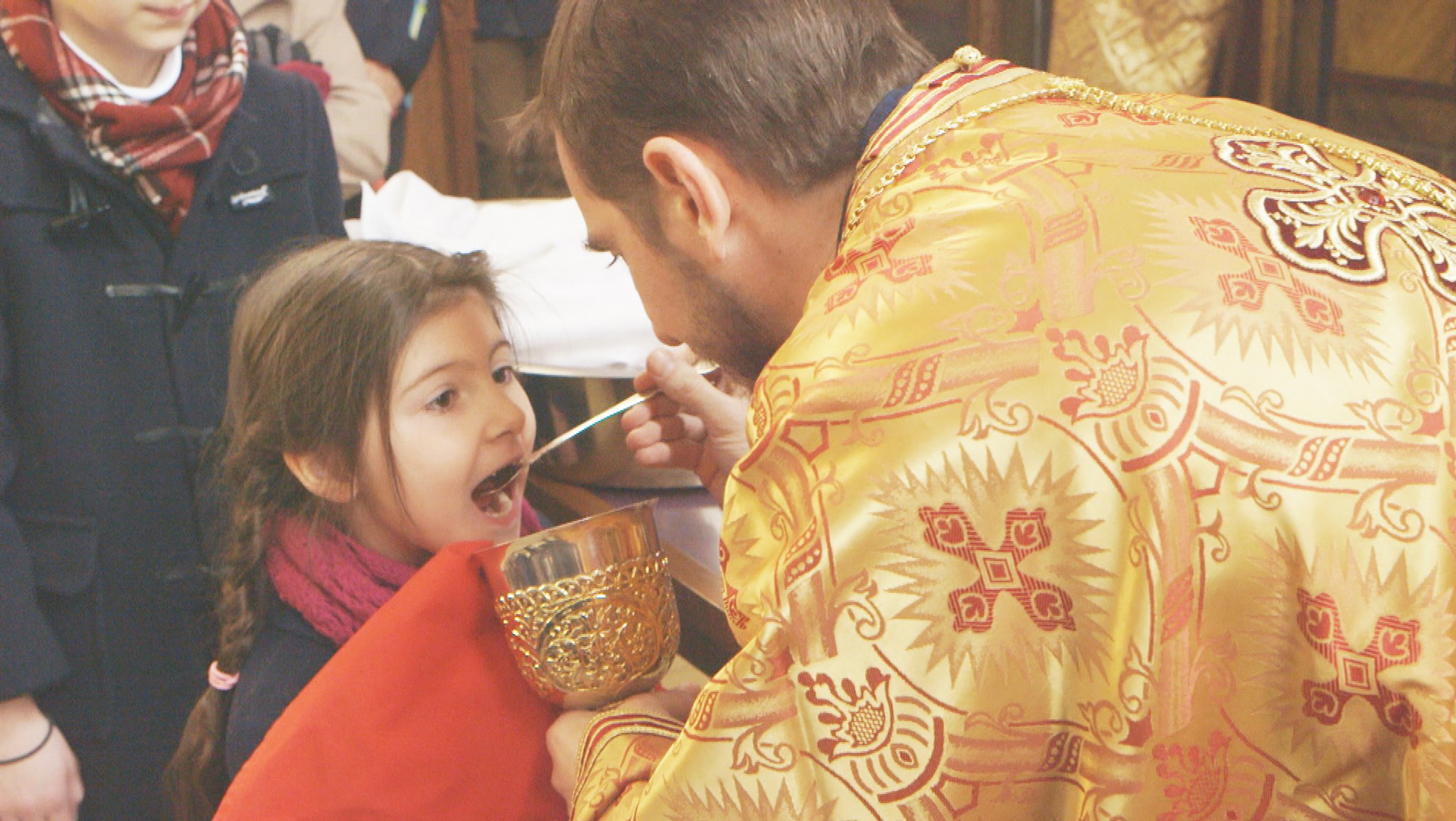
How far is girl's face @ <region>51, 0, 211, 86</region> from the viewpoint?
146 cm

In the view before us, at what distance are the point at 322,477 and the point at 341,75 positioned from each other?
1.43 meters

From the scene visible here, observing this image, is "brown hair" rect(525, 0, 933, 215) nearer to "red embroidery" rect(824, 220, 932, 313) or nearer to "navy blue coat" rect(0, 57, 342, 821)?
"red embroidery" rect(824, 220, 932, 313)

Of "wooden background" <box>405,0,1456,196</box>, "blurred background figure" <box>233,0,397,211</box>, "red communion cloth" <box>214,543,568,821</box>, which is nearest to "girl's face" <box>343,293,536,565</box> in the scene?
"red communion cloth" <box>214,543,568,821</box>

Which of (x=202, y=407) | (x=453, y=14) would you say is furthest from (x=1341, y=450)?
(x=453, y=14)

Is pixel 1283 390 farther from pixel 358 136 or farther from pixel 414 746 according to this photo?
pixel 358 136

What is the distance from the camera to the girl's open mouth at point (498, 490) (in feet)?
4.34

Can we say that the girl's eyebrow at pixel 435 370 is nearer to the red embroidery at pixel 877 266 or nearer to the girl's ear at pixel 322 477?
the girl's ear at pixel 322 477

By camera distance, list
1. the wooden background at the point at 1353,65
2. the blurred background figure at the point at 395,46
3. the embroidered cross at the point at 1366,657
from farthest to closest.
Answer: the blurred background figure at the point at 395,46 → the wooden background at the point at 1353,65 → the embroidered cross at the point at 1366,657

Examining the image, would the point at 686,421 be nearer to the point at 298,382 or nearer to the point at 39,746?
the point at 298,382

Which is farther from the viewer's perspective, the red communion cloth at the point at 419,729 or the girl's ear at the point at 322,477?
the girl's ear at the point at 322,477

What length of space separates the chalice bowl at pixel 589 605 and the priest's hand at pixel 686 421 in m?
0.42

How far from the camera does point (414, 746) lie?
1.14m

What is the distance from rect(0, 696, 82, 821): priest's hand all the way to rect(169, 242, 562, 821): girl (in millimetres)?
182

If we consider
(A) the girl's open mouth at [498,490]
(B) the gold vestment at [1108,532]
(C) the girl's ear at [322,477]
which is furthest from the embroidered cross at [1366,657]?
(C) the girl's ear at [322,477]
